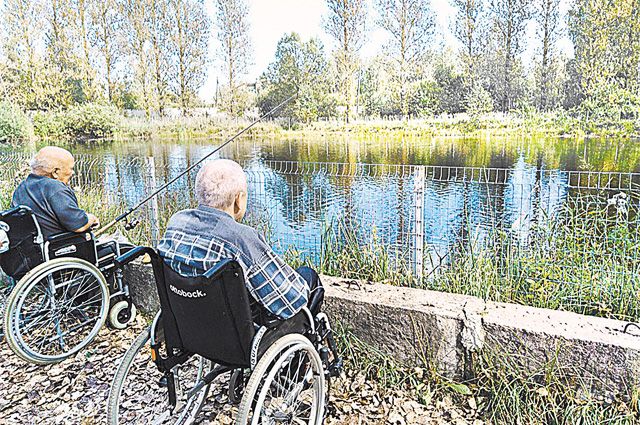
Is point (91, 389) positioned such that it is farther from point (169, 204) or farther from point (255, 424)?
point (169, 204)

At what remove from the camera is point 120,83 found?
23156mm

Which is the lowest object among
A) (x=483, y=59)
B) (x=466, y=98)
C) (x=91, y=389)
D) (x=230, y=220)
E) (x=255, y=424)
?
(x=91, y=389)

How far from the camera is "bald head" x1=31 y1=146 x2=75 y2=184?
2426 millimetres

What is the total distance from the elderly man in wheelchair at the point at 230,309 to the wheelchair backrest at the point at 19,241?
0.99m

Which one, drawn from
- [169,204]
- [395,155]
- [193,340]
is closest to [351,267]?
[193,340]

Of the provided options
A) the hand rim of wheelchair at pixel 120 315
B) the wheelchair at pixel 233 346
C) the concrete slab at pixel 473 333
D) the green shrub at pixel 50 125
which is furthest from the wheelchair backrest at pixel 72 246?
the green shrub at pixel 50 125

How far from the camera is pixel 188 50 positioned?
2412cm

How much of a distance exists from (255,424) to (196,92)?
79.5 feet

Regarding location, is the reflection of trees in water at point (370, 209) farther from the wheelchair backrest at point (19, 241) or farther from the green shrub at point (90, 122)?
the green shrub at point (90, 122)

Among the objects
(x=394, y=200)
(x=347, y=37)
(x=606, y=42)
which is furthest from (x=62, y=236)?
(x=347, y=37)

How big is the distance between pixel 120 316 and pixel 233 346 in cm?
146

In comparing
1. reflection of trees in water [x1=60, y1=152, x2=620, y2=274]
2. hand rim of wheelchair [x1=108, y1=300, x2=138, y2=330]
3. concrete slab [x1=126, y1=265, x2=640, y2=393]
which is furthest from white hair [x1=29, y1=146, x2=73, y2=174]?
concrete slab [x1=126, y1=265, x2=640, y2=393]

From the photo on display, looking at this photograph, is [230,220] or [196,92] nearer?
[230,220]

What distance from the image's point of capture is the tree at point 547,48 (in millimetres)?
19578
